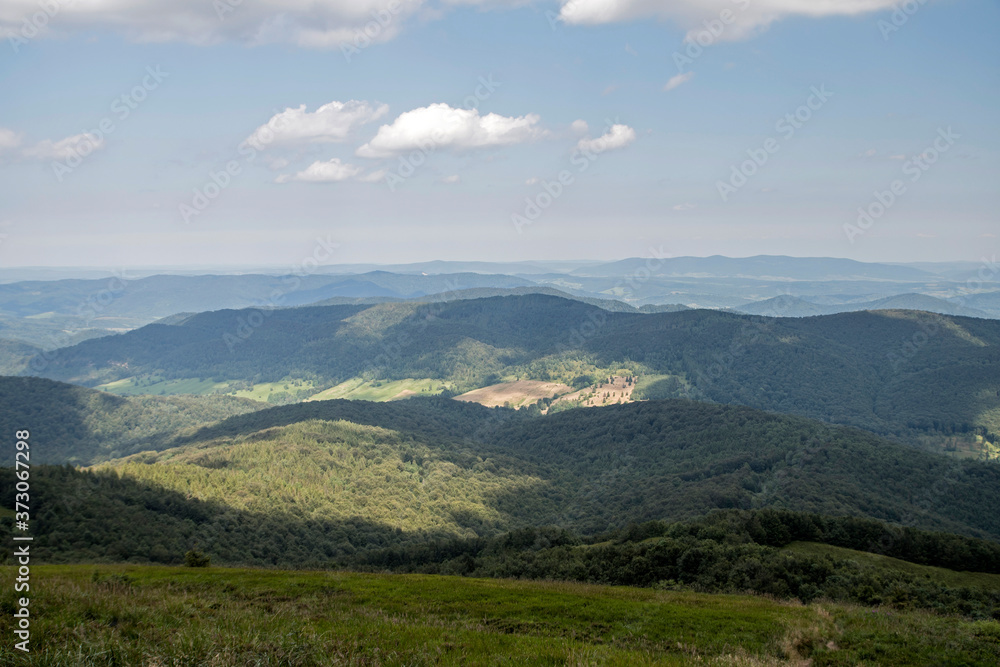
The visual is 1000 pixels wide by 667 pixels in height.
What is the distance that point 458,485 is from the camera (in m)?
130

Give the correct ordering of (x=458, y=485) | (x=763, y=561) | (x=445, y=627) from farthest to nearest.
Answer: (x=458, y=485), (x=763, y=561), (x=445, y=627)

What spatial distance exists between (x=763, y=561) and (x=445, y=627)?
27732mm

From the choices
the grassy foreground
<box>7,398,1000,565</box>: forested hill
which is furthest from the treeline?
<box>7,398,1000,565</box>: forested hill

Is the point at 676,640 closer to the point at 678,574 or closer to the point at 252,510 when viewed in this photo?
the point at 678,574

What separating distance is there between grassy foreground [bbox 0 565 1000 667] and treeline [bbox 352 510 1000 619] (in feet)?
27.0

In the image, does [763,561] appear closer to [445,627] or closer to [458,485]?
[445,627]

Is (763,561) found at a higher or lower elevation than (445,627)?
lower

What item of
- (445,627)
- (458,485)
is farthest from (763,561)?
(458,485)

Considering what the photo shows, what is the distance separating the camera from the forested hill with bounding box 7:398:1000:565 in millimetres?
74562

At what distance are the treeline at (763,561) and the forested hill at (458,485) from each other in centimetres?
3152

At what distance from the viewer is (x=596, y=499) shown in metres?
123

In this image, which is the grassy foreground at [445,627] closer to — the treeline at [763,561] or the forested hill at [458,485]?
the treeline at [763,561]

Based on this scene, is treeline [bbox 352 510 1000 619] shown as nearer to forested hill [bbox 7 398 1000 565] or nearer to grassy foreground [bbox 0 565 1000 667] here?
grassy foreground [bbox 0 565 1000 667]

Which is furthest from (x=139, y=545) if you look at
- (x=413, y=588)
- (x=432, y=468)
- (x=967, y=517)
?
(x=967, y=517)
